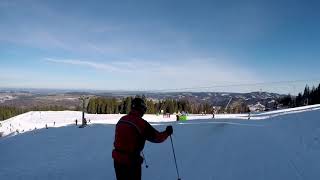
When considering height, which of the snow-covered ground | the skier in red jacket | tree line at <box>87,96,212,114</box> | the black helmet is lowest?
tree line at <box>87,96,212,114</box>

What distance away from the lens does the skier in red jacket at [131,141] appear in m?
7.20

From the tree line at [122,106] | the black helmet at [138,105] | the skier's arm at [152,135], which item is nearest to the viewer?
the skier's arm at [152,135]

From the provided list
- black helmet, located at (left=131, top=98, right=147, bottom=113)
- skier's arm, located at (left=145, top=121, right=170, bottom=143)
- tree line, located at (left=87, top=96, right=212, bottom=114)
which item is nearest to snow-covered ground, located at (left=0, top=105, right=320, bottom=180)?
skier's arm, located at (left=145, top=121, right=170, bottom=143)

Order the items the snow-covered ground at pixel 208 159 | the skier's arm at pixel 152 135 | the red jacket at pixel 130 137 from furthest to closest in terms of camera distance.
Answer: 1. the snow-covered ground at pixel 208 159
2. the skier's arm at pixel 152 135
3. the red jacket at pixel 130 137

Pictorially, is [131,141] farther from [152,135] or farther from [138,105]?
[138,105]

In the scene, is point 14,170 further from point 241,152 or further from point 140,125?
point 140,125

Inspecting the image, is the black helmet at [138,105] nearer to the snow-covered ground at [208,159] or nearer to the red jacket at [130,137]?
the red jacket at [130,137]

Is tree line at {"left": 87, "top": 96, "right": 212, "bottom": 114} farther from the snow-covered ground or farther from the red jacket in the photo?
the red jacket

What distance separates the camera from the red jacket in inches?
283

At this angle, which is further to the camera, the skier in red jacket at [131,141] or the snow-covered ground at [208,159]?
the snow-covered ground at [208,159]

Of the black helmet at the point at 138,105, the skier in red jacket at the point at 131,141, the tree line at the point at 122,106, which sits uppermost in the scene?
the black helmet at the point at 138,105

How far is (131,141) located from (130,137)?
3.3 inches

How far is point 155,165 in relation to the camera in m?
15.1

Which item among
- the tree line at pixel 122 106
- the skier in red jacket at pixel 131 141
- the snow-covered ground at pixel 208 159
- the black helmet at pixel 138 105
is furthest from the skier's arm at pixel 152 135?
the tree line at pixel 122 106
